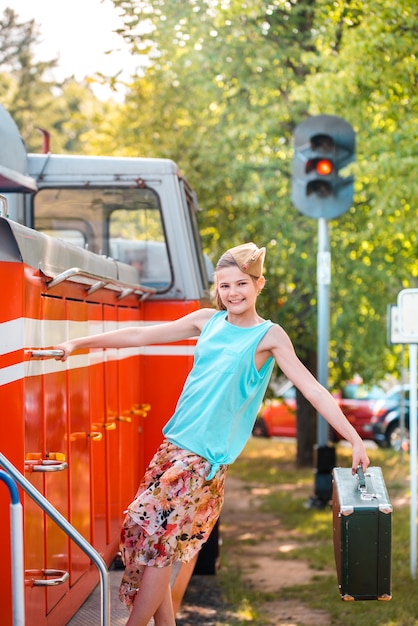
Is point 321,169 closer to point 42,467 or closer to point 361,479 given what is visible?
point 361,479

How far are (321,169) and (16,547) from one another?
7738mm

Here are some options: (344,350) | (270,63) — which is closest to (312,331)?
(344,350)

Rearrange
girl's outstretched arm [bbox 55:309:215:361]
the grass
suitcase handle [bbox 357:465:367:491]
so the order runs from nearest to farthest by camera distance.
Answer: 1. suitcase handle [bbox 357:465:367:491]
2. girl's outstretched arm [bbox 55:309:215:361]
3. the grass

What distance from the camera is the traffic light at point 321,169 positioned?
9.45 meters

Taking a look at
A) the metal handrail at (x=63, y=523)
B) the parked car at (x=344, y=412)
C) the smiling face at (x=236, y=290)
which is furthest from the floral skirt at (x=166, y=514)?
the parked car at (x=344, y=412)

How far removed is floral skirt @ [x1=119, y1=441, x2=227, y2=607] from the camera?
3520 mm

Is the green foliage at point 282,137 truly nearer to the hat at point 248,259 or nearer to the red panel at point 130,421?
the red panel at point 130,421

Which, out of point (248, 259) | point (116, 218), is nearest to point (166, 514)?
point (248, 259)

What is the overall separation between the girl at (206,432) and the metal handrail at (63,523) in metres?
0.82

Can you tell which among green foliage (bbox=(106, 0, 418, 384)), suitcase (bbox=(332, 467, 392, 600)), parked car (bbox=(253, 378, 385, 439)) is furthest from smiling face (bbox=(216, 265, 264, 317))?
parked car (bbox=(253, 378, 385, 439))

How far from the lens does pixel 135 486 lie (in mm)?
5742

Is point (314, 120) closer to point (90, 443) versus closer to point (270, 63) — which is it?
point (270, 63)

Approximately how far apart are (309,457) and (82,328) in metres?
11.1

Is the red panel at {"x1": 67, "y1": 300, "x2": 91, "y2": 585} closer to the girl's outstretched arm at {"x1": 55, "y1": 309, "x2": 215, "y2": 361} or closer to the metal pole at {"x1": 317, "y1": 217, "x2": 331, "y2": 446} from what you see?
the girl's outstretched arm at {"x1": 55, "y1": 309, "x2": 215, "y2": 361}
